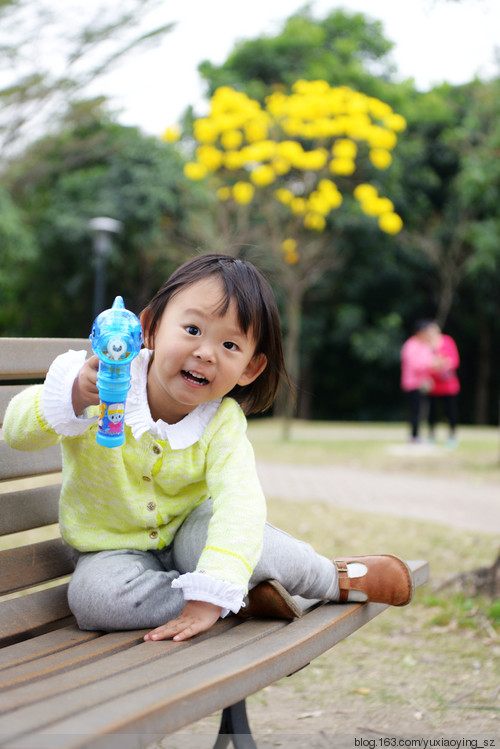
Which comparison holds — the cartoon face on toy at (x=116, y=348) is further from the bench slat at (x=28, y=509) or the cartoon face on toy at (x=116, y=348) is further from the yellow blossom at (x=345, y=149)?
the yellow blossom at (x=345, y=149)

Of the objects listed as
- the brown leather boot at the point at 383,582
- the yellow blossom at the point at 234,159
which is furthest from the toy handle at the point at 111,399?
the yellow blossom at the point at 234,159

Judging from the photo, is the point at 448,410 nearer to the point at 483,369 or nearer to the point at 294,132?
the point at 294,132

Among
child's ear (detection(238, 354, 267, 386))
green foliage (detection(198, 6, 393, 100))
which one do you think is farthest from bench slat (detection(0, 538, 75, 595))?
green foliage (detection(198, 6, 393, 100))

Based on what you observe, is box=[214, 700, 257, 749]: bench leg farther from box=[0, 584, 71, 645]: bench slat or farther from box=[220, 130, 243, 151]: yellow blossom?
box=[220, 130, 243, 151]: yellow blossom

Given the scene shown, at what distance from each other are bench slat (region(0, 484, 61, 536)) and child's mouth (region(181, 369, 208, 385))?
1.73 feet

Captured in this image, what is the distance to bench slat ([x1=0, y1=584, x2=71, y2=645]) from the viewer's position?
1.64m

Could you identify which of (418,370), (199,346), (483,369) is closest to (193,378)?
(199,346)

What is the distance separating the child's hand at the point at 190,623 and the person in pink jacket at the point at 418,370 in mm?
8299

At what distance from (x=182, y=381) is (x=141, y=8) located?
11.4m

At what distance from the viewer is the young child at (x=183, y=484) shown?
5.04 feet

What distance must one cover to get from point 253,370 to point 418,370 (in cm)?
812

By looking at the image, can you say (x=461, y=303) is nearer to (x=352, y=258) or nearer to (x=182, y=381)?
(x=352, y=258)

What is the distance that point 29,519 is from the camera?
73.2 inches

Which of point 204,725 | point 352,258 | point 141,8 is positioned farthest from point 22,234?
point 204,725
